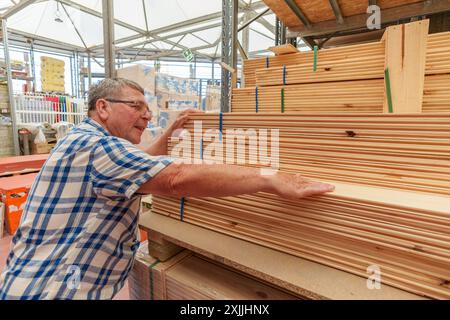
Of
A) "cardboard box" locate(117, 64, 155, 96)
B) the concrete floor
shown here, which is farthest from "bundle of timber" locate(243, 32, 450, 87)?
the concrete floor

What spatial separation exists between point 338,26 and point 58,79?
32.7 feet

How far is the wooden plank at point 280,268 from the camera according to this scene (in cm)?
100

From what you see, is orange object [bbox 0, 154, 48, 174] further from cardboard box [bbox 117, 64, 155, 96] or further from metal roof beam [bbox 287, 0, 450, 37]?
metal roof beam [bbox 287, 0, 450, 37]

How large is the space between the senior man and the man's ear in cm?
9

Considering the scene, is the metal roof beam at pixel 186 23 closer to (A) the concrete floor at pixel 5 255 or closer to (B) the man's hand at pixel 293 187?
(A) the concrete floor at pixel 5 255

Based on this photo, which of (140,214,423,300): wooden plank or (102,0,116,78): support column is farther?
(102,0,116,78): support column

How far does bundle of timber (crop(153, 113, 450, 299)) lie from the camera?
3.14ft

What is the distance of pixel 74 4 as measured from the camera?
7938 mm

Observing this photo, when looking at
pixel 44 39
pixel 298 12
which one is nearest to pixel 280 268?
pixel 298 12

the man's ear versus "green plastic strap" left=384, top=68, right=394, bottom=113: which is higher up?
"green plastic strap" left=384, top=68, right=394, bottom=113

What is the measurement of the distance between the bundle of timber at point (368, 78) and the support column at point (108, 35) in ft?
4.85
